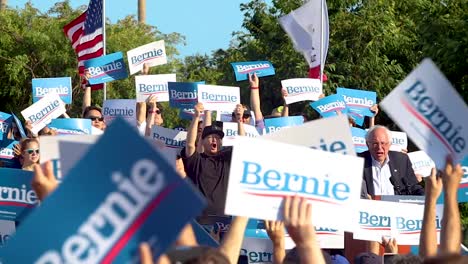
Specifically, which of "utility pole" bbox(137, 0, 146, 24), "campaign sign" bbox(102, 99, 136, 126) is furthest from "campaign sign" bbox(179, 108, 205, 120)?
"utility pole" bbox(137, 0, 146, 24)

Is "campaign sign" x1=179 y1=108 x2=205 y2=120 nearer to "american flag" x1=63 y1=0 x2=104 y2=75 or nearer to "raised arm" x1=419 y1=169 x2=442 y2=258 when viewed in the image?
"american flag" x1=63 y1=0 x2=104 y2=75

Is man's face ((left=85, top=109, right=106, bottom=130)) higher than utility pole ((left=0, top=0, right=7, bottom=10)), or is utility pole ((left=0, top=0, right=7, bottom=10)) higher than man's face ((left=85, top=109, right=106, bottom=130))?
utility pole ((left=0, top=0, right=7, bottom=10))

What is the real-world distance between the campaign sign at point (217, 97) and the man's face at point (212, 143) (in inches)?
145

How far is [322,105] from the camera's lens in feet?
50.6

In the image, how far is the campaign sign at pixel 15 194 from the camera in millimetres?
8336

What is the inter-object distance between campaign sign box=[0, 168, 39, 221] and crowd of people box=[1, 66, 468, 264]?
102cm

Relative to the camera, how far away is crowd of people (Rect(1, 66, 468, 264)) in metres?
4.89

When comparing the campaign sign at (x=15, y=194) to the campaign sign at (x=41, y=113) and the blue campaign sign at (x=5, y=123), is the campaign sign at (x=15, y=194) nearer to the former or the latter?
the campaign sign at (x=41, y=113)

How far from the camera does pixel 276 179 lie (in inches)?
206

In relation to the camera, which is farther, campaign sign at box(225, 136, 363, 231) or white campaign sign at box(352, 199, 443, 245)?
white campaign sign at box(352, 199, 443, 245)

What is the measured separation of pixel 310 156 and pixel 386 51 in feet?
89.1

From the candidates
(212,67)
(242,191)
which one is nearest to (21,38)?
(212,67)

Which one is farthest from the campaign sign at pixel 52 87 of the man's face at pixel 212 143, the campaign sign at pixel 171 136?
the man's face at pixel 212 143

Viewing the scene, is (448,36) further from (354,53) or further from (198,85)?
(354,53)
